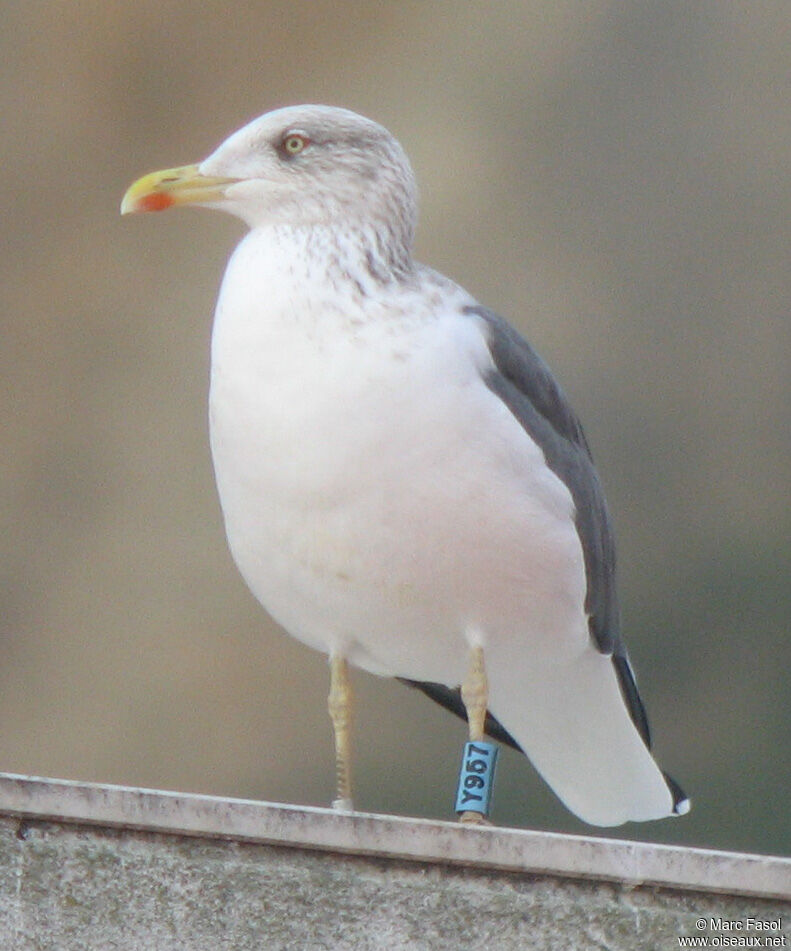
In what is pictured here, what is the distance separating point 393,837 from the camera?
1874 mm

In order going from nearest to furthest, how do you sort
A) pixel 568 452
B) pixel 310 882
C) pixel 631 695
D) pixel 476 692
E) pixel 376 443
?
pixel 310 882 < pixel 376 443 < pixel 476 692 < pixel 568 452 < pixel 631 695

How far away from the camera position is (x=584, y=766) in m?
2.70

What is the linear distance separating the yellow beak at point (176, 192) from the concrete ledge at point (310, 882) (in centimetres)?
81

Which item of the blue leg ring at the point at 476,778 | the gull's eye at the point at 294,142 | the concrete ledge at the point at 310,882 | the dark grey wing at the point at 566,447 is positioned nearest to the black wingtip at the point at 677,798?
the dark grey wing at the point at 566,447

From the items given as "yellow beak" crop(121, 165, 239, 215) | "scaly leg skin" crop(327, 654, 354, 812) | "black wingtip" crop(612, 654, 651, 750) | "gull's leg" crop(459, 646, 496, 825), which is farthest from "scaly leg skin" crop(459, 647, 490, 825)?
"yellow beak" crop(121, 165, 239, 215)

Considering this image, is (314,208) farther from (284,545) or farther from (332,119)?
(284,545)

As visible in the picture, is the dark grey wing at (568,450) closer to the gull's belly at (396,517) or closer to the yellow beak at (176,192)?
the gull's belly at (396,517)

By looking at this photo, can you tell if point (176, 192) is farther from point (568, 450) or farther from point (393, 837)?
point (393, 837)

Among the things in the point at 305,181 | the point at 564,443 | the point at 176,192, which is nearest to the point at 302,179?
the point at 305,181

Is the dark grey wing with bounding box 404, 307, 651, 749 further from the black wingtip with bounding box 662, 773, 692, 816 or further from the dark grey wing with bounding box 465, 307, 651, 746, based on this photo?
the black wingtip with bounding box 662, 773, 692, 816

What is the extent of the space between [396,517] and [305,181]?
1.47ft

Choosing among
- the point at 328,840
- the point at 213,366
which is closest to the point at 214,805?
the point at 328,840

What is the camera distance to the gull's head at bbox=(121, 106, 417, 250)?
2338 mm

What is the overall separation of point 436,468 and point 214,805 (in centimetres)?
54
